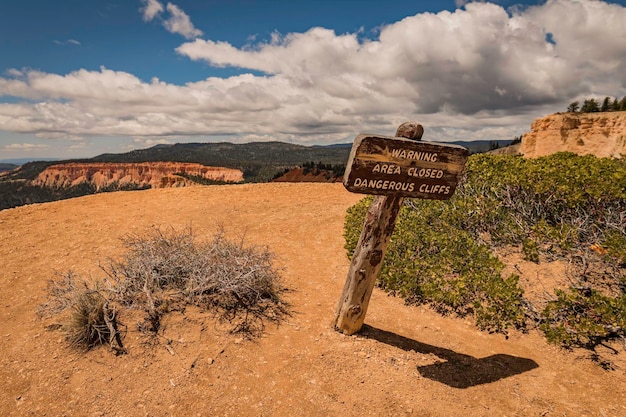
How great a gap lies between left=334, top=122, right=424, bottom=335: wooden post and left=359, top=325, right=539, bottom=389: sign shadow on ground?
0.36m

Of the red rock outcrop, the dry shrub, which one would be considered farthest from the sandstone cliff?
the red rock outcrop

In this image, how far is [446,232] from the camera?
6395 mm

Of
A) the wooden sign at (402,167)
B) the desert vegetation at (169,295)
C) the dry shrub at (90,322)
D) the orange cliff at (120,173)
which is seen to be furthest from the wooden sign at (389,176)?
the orange cliff at (120,173)

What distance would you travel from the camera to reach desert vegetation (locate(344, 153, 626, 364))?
14.9 feet

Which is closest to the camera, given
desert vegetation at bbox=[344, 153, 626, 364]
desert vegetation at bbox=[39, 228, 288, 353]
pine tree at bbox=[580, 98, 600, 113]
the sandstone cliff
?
desert vegetation at bbox=[39, 228, 288, 353]

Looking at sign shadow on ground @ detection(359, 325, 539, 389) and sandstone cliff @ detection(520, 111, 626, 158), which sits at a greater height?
sandstone cliff @ detection(520, 111, 626, 158)

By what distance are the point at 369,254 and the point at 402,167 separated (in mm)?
1077

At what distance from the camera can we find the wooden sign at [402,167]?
328 centimetres

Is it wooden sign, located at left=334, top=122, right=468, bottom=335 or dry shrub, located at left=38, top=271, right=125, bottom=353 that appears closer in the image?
wooden sign, located at left=334, top=122, right=468, bottom=335

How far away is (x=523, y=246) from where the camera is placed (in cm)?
607

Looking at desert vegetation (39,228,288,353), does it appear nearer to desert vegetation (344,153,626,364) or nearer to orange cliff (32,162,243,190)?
desert vegetation (344,153,626,364)

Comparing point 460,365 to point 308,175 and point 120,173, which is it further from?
point 120,173

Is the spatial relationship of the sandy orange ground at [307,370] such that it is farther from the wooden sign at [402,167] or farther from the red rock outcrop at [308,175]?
the red rock outcrop at [308,175]

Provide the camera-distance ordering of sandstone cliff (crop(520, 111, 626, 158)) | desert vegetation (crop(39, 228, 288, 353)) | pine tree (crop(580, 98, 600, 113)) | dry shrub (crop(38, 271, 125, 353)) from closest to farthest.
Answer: dry shrub (crop(38, 271, 125, 353)) < desert vegetation (crop(39, 228, 288, 353)) < sandstone cliff (crop(520, 111, 626, 158)) < pine tree (crop(580, 98, 600, 113))
